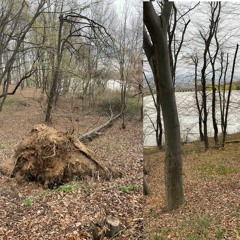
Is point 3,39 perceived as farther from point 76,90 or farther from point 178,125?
point 178,125

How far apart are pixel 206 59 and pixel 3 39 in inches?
45.1

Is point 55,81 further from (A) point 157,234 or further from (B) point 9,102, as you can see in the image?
(A) point 157,234

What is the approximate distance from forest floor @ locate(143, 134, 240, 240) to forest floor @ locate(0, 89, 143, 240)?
17cm

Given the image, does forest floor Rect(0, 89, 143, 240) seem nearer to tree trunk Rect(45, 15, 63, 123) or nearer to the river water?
tree trunk Rect(45, 15, 63, 123)

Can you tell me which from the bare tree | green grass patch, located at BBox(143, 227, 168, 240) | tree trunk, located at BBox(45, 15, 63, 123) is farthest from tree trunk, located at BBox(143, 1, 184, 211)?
the bare tree

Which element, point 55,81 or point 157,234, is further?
point 55,81

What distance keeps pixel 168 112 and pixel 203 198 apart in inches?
17.9

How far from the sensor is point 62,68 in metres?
1.66

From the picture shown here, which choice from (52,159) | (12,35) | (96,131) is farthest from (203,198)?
(12,35)

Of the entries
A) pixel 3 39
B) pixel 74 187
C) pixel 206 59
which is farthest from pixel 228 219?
pixel 3 39

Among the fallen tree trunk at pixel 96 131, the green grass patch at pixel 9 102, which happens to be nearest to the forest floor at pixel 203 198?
the fallen tree trunk at pixel 96 131

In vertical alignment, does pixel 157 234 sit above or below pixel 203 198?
below

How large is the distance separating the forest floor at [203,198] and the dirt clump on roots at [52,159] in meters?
0.45

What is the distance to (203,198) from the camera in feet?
4.50
